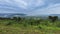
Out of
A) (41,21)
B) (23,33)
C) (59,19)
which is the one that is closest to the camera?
(23,33)

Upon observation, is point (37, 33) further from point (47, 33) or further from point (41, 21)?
point (41, 21)

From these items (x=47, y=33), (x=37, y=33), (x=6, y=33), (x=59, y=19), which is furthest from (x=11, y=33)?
(x=59, y=19)

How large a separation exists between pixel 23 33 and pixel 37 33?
2.40 ft

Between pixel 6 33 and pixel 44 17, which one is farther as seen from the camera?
pixel 44 17

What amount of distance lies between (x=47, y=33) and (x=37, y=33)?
1.70 feet

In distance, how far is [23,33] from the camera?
761cm

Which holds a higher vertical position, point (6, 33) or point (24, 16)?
point (24, 16)

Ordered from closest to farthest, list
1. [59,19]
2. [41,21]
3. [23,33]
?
1. [23,33]
2. [41,21]
3. [59,19]

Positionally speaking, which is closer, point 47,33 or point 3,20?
point 47,33

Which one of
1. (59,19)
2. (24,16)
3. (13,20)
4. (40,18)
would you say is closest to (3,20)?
(13,20)

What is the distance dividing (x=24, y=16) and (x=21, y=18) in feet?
2.14

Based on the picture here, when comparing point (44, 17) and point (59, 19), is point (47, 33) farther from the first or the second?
point (59, 19)

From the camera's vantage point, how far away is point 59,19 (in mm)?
12516

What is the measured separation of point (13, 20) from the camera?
39.2 feet
